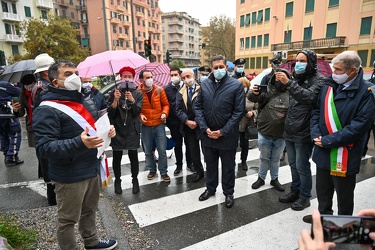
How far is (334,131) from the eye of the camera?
2.79m

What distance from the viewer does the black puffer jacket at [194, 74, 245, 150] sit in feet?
12.1

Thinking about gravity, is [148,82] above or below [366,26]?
below

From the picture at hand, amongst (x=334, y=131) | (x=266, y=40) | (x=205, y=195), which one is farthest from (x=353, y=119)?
(x=266, y=40)

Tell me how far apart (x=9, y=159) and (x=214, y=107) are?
199 inches

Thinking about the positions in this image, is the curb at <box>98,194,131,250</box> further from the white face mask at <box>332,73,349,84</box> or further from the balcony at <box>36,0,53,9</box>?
the balcony at <box>36,0,53,9</box>

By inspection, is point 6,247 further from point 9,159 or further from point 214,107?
point 9,159

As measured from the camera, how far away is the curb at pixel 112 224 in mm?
2997

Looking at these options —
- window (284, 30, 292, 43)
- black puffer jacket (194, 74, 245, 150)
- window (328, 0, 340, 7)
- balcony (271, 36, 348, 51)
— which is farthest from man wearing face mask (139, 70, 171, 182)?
window (284, 30, 292, 43)

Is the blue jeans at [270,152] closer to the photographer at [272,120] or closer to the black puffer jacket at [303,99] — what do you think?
the photographer at [272,120]

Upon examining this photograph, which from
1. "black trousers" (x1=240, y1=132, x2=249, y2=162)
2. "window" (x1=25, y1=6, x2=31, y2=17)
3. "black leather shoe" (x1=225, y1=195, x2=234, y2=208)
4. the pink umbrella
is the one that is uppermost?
"window" (x1=25, y1=6, x2=31, y2=17)

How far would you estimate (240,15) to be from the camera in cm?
4038

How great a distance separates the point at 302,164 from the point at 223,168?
111cm

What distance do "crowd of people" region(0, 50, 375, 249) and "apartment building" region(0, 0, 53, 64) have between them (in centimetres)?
3926

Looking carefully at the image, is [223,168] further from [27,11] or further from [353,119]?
[27,11]
